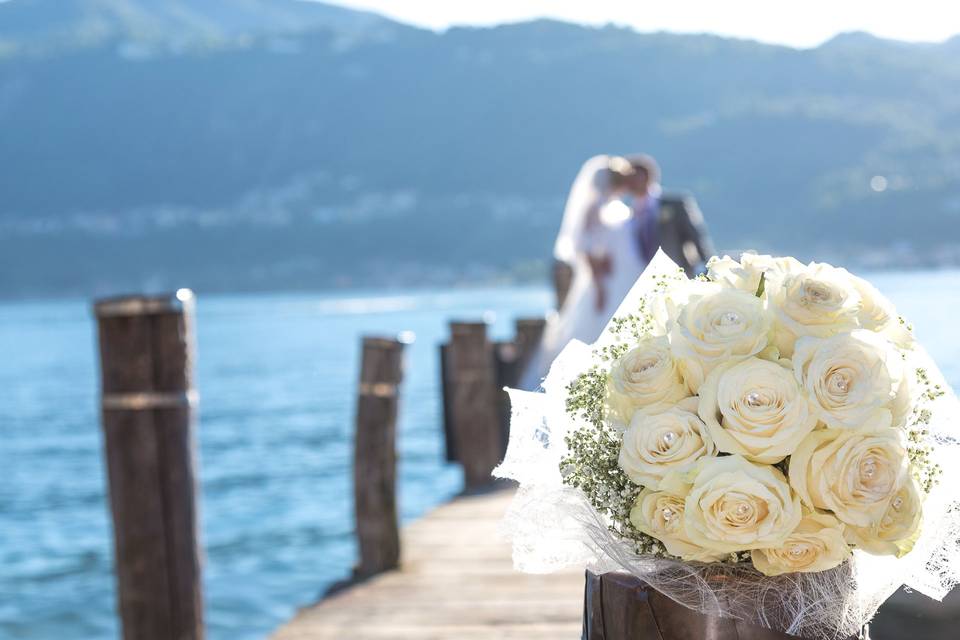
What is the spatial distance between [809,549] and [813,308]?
351 millimetres

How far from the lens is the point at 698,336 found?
5.56ft

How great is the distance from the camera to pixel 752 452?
64.0 inches

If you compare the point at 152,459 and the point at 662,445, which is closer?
the point at 662,445

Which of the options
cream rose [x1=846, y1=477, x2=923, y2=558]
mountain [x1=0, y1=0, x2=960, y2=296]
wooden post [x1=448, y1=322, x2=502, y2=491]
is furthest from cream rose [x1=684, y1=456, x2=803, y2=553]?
mountain [x1=0, y1=0, x2=960, y2=296]

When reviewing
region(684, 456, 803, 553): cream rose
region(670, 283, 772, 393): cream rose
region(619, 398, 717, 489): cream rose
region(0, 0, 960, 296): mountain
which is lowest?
region(684, 456, 803, 553): cream rose

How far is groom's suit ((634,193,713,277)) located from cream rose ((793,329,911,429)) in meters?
5.86

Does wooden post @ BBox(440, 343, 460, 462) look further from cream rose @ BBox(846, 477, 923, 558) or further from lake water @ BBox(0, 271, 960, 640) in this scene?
cream rose @ BBox(846, 477, 923, 558)

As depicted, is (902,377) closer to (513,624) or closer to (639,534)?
(639,534)

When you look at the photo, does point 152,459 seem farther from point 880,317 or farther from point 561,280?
point 561,280

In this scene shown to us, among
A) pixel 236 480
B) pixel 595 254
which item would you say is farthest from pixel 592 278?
pixel 236 480

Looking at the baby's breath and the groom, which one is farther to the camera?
the groom

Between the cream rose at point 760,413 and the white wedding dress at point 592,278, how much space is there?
5677mm

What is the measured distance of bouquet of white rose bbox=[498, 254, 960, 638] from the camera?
5.29 ft

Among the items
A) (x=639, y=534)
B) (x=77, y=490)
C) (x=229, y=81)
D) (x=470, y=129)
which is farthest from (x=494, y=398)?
(x=229, y=81)
